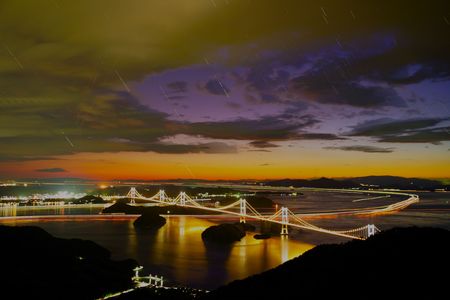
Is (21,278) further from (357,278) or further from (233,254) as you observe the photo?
(233,254)

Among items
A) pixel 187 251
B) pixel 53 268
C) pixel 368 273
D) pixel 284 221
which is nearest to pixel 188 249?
pixel 187 251

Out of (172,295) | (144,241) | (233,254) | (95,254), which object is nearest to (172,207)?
(144,241)

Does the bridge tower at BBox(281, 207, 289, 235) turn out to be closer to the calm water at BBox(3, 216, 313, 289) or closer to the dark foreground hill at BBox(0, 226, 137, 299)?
the calm water at BBox(3, 216, 313, 289)

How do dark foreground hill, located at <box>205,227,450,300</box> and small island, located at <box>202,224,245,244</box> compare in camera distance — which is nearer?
dark foreground hill, located at <box>205,227,450,300</box>

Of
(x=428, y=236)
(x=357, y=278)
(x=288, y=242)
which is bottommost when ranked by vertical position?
(x=288, y=242)

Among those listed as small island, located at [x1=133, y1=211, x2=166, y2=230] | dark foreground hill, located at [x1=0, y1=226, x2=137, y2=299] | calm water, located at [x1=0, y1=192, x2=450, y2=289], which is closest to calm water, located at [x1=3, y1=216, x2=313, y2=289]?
calm water, located at [x1=0, y1=192, x2=450, y2=289]

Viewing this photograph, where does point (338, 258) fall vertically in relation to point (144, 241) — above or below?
above

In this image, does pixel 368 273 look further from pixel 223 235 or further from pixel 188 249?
pixel 223 235
